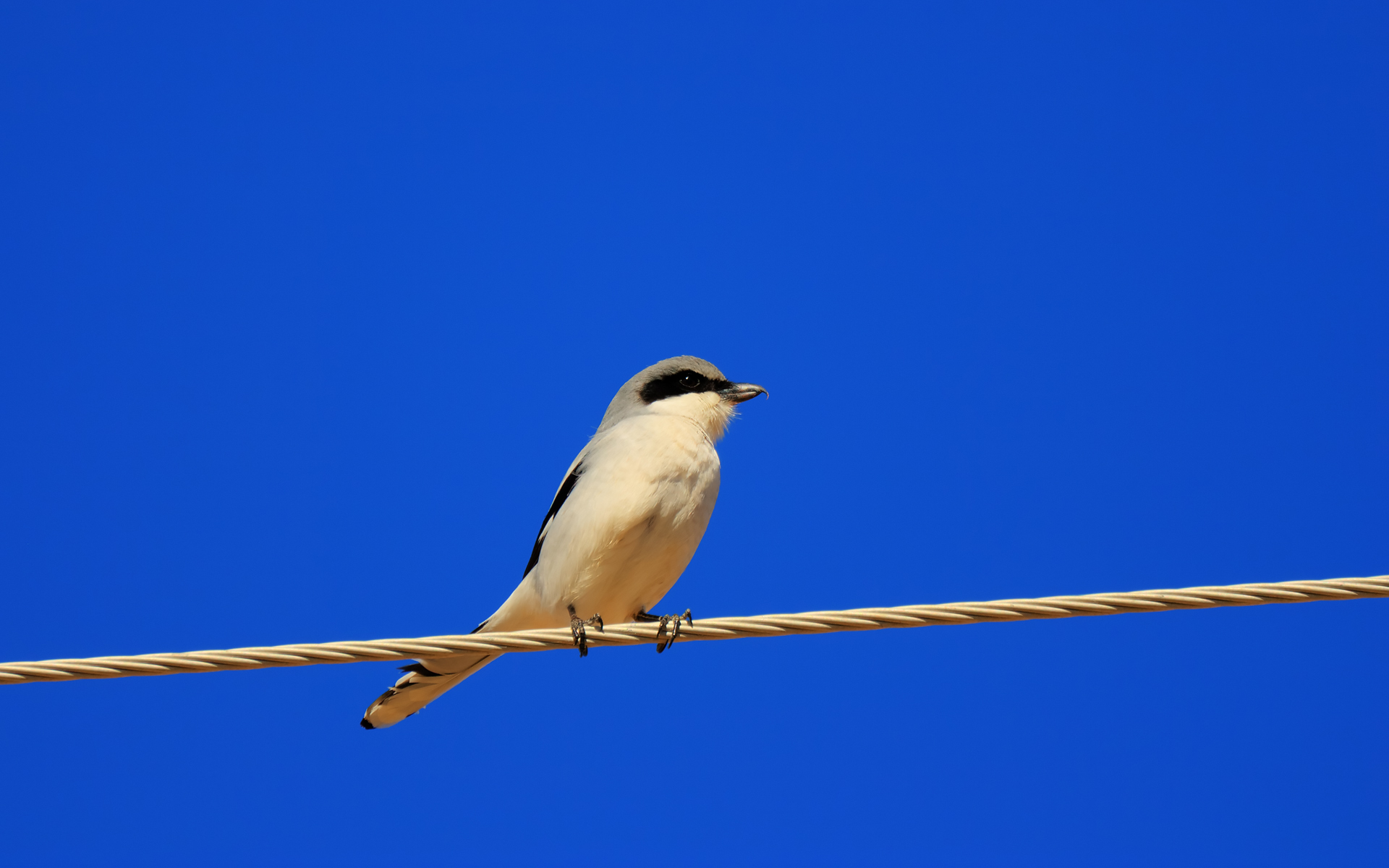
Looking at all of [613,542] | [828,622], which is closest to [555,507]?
[613,542]

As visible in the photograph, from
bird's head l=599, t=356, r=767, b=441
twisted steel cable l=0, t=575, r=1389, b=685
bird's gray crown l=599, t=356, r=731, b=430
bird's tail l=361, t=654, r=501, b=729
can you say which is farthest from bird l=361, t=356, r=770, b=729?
twisted steel cable l=0, t=575, r=1389, b=685

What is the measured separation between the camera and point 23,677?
143 inches

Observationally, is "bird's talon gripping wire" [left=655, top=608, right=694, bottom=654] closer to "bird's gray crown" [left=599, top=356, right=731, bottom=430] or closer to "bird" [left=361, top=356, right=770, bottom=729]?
"bird" [left=361, top=356, right=770, bottom=729]

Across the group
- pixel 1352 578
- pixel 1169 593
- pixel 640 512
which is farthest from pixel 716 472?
pixel 1352 578

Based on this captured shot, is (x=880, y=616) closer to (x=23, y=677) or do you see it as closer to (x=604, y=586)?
(x=604, y=586)

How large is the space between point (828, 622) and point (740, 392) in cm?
283

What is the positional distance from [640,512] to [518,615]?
1140 millimetres

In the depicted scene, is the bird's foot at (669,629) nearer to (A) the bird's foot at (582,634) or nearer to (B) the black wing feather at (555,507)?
(A) the bird's foot at (582,634)

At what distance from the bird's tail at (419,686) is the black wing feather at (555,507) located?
0.66 meters

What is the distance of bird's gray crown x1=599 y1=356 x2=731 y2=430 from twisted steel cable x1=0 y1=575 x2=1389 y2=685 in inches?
103

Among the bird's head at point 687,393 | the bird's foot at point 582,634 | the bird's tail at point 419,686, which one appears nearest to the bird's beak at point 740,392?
the bird's head at point 687,393

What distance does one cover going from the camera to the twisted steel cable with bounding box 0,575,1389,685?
3.52 m

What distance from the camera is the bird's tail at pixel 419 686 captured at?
5.32 metres

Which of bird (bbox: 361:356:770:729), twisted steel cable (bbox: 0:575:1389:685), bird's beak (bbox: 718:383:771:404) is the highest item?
bird's beak (bbox: 718:383:771:404)
